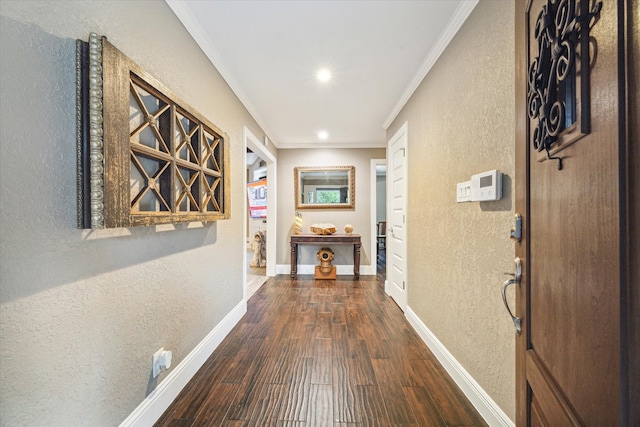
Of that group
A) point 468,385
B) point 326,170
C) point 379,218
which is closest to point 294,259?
point 326,170

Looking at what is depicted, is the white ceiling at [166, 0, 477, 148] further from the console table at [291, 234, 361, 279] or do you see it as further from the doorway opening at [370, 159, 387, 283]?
the console table at [291, 234, 361, 279]

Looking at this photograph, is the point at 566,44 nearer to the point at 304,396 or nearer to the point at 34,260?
A: the point at 34,260

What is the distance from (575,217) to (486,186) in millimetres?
948

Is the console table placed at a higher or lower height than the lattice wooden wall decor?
lower

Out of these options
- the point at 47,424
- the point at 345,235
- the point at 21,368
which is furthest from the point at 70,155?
the point at 345,235

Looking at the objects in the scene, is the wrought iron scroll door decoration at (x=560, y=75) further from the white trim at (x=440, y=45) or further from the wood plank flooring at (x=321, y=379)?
the wood plank flooring at (x=321, y=379)

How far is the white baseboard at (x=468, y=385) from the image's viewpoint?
1.32m

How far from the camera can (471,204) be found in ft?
5.17

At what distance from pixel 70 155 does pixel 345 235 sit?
3814 mm

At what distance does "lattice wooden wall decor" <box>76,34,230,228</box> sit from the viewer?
0.96 meters

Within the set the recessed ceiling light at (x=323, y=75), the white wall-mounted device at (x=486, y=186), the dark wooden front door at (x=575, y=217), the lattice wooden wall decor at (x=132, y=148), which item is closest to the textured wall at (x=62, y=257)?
the lattice wooden wall decor at (x=132, y=148)

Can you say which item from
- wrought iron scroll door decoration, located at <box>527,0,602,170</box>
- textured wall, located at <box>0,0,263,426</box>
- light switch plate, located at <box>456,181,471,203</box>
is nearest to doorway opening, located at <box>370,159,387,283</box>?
light switch plate, located at <box>456,181,471,203</box>

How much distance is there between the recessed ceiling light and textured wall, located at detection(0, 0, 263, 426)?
4.08ft

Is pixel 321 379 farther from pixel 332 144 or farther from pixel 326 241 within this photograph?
pixel 332 144
